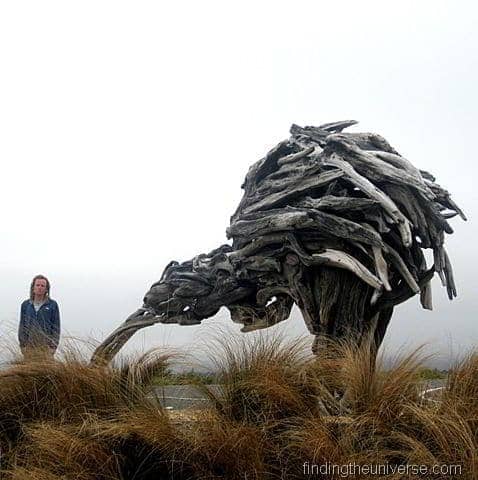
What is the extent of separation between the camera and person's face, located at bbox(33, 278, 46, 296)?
6301mm

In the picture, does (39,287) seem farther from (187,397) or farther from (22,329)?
(187,397)

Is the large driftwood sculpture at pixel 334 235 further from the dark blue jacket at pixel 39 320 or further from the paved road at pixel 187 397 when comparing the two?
the paved road at pixel 187 397

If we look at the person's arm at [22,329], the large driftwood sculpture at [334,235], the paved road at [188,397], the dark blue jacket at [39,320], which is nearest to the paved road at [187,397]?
the paved road at [188,397]

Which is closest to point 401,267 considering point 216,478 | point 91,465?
point 216,478

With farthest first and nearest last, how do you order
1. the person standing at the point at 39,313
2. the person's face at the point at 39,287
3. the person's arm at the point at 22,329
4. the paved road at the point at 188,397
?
the person's face at the point at 39,287 → the person standing at the point at 39,313 → the person's arm at the point at 22,329 → the paved road at the point at 188,397

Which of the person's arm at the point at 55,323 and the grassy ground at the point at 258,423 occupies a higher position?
the person's arm at the point at 55,323

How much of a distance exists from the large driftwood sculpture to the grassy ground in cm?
52

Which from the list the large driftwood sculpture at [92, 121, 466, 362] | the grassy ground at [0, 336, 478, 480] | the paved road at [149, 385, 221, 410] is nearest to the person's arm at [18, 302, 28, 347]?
the large driftwood sculpture at [92, 121, 466, 362]

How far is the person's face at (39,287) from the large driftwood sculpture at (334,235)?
Answer: 3.35 feet

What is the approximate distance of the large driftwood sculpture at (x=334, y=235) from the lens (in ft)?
15.6

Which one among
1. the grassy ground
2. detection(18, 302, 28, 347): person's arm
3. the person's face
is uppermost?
the person's face

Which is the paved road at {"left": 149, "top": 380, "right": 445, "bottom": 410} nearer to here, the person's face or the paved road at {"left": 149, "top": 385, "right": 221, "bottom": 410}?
the paved road at {"left": 149, "top": 385, "right": 221, "bottom": 410}

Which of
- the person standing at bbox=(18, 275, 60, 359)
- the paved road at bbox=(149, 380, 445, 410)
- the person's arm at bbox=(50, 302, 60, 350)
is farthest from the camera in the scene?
the person's arm at bbox=(50, 302, 60, 350)

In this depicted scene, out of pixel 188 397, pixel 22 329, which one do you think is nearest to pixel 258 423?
pixel 188 397
